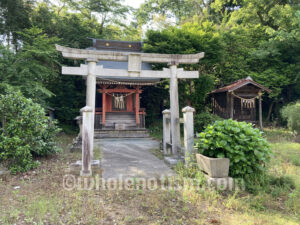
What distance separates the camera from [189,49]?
11.5 m

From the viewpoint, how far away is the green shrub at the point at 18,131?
193 inches

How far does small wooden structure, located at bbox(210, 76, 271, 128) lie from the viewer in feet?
38.9

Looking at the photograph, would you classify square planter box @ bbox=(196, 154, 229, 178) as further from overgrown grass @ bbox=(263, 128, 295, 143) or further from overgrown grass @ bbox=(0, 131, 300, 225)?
overgrown grass @ bbox=(263, 128, 295, 143)

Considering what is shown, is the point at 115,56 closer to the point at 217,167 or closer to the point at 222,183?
the point at 217,167

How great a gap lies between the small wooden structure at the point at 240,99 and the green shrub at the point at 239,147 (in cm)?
800

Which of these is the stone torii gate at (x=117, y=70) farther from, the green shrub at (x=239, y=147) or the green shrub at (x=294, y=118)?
the green shrub at (x=294, y=118)

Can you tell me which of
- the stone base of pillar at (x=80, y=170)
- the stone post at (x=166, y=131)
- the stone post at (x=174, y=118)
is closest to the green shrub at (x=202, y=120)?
the stone post at (x=166, y=131)

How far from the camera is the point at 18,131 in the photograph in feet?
16.8

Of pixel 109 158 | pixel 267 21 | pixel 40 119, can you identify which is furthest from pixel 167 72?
pixel 267 21

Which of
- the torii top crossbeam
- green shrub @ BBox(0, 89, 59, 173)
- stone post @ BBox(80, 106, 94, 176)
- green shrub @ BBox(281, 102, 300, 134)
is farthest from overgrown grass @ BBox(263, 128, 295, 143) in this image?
green shrub @ BBox(0, 89, 59, 173)

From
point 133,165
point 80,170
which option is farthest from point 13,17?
point 133,165

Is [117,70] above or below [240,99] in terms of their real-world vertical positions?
above

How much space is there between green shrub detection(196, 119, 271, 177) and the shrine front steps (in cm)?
822

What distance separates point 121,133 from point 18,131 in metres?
7.61
